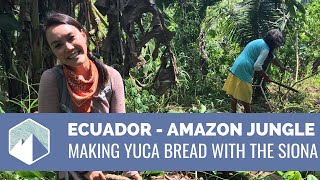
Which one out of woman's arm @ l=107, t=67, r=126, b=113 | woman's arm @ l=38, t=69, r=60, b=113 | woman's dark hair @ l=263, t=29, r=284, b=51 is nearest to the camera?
woman's arm @ l=38, t=69, r=60, b=113

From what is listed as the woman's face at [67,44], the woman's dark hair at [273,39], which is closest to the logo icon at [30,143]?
the woman's face at [67,44]

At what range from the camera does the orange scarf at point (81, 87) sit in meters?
1.51

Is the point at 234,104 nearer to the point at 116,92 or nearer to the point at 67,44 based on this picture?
the point at 116,92

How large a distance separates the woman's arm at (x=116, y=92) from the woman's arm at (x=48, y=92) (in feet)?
0.66

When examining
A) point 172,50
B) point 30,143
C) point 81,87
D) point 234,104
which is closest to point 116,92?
point 81,87

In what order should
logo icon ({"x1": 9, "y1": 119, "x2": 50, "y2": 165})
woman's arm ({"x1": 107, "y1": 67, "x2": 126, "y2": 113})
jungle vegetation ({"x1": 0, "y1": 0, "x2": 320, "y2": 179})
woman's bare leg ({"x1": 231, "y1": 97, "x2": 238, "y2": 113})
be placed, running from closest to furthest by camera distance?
woman's arm ({"x1": 107, "y1": 67, "x2": 126, "y2": 113}) < logo icon ({"x1": 9, "y1": 119, "x2": 50, "y2": 165}) < jungle vegetation ({"x1": 0, "y1": 0, "x2": 320, "y2": 179}) < woman's bare leg ({"x1": 231, "y1": 97, "x2": 238, "y2": 113})

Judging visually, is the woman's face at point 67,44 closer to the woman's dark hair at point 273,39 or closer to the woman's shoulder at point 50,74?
the woman's shoulder at point 50,74

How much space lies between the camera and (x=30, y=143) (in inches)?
74.5

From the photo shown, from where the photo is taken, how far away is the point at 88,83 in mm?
1542

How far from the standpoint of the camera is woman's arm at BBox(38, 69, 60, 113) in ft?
4.83

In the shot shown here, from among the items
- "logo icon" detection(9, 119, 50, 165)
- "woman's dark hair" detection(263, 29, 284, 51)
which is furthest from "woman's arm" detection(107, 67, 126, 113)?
"woman's dark hair" detection(263, 29, 284, 51)

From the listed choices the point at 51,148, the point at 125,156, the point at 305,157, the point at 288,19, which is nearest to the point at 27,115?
the point at 51,148

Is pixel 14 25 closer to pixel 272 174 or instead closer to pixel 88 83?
pixel 88 83

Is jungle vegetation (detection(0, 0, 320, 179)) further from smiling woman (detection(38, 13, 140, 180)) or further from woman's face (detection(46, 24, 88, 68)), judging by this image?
woman's face (detection(46, 24, 88, 68))
